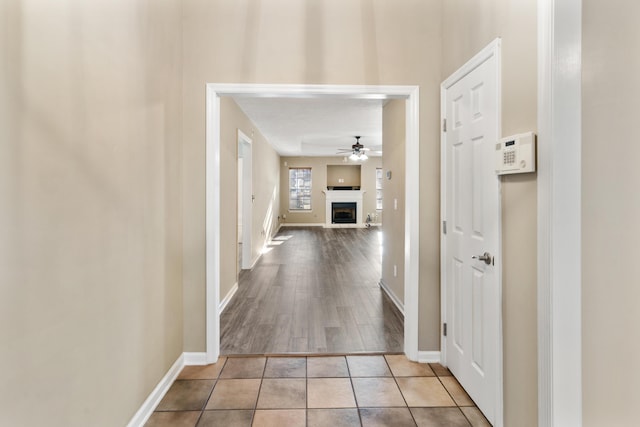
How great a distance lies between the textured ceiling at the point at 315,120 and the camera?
513 centimetres

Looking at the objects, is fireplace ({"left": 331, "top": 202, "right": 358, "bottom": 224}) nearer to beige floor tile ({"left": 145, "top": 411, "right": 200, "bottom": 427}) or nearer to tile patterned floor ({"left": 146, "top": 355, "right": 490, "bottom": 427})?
tile patterned floor ({"left": 146, "top": 355, "right": 490, "bottom": 427})

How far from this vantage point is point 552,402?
1484mm

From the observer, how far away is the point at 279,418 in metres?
2.07

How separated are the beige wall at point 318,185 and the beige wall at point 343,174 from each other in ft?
1.45

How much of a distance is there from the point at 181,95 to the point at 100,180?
1.25 metres

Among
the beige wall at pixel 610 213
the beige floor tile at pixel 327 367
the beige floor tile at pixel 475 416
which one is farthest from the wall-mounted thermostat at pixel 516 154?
the beige floor tile at pixel 327 367

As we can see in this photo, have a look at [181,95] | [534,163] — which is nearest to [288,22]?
[181,95]

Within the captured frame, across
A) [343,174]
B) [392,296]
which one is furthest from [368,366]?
[343,174]

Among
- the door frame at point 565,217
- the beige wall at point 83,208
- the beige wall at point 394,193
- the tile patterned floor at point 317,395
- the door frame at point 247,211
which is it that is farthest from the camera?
the door frame at point 247,211

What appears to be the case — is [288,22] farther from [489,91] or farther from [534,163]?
[534,163]

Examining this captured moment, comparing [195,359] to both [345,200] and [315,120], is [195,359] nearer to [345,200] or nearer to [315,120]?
[315,120]

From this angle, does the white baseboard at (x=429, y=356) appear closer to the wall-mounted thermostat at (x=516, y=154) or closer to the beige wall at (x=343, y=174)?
the wall-mounted thermostat at (x=516, y=154)

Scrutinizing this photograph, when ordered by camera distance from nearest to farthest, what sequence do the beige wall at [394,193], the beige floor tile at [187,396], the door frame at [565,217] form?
the door frame at [565,217] < the beige floor tile at [187,396] < the beige wall at [394,193]

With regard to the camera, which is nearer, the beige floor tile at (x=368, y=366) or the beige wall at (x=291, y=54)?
the beige floor tile at (x=368, y=366)
